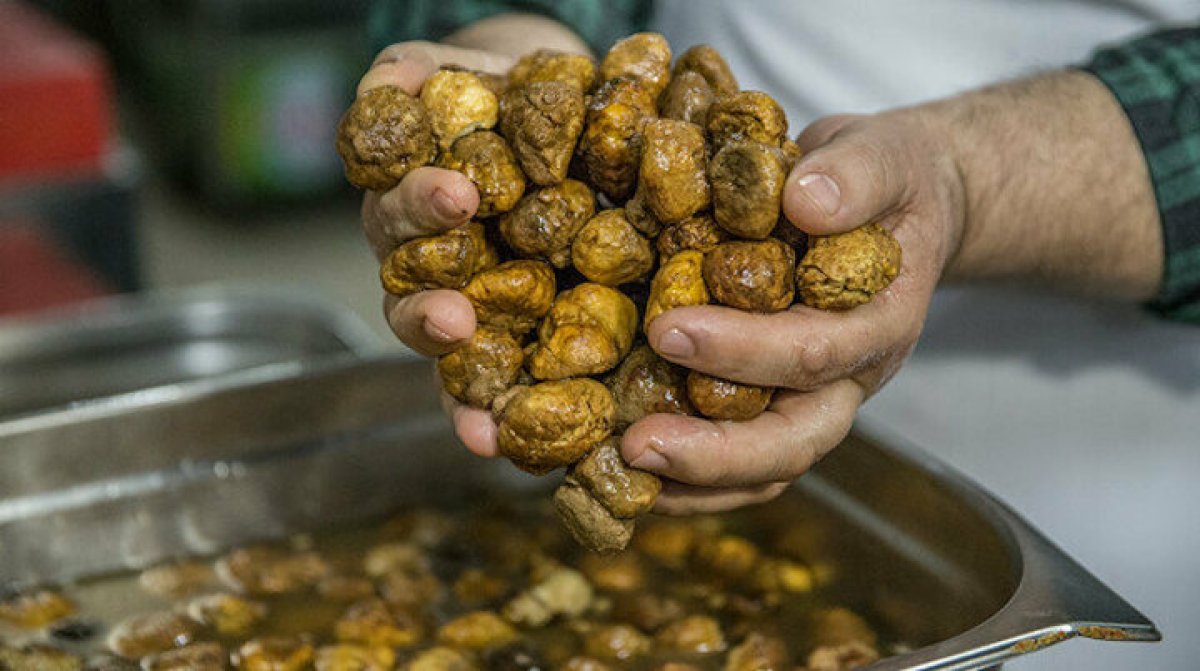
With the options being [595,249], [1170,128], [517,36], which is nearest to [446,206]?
[595,249]

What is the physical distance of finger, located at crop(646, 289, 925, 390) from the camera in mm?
961

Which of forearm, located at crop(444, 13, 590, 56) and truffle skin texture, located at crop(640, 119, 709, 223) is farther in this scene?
forearm, located at crop(444, 13, 590, 56)

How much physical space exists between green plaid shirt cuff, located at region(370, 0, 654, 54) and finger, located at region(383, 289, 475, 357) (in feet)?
1.90

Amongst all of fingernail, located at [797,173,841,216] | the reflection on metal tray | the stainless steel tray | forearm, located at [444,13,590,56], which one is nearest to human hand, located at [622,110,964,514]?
fingernail, located at [797,173,841,216]

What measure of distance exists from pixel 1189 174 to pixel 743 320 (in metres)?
0.60

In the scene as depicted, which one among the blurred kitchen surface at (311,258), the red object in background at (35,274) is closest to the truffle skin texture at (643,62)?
the blurred kitchen surface at (311,258)

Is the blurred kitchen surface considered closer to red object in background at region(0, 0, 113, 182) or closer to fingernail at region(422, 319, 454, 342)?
red object in background at region(0, 0, 113, 182)

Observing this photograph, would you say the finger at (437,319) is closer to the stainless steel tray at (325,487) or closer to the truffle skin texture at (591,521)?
the truffle skin texture at (591,521)

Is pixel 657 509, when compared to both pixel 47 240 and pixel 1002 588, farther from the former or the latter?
pixel 47 240

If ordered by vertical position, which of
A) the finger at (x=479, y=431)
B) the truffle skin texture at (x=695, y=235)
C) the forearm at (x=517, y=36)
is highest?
the forearm at (x=517, y=36)

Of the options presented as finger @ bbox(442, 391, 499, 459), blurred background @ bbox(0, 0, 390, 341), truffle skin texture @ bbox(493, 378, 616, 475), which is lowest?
blurred background @ bbox(0, 0, 390, 341)

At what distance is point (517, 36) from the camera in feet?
4.74

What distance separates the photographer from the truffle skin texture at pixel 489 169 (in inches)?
40.9

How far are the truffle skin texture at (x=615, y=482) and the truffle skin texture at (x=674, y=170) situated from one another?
0.64ft
